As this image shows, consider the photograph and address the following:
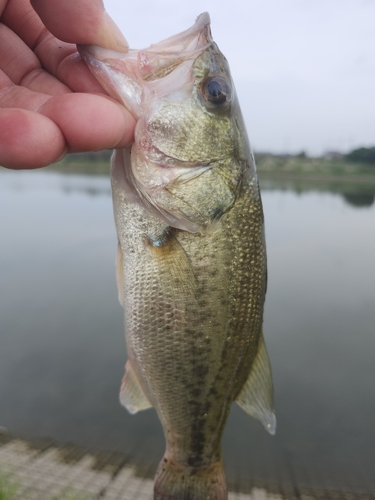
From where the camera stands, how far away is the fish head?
4.61ft

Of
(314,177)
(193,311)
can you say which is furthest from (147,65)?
(314,177)

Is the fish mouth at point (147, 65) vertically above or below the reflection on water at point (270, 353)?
above

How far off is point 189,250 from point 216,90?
2.14ft

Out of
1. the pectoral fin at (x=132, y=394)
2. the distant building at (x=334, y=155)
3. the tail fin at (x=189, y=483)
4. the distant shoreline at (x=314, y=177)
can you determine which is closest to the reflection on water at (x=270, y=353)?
the tail fin at (x=189, y=483)

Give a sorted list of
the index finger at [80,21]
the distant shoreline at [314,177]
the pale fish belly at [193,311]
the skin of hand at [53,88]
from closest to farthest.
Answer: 1. the skin of hand at [53,88]
2. the index finger at [80,21]
3. the pale fish belly at [193,311]
4. the distant shoreline at [314,177]

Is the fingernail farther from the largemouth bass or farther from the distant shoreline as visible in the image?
the distant shoreline

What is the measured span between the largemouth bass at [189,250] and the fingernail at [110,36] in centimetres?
3

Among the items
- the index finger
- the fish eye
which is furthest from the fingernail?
the fish eye

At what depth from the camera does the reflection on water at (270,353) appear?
466 cm

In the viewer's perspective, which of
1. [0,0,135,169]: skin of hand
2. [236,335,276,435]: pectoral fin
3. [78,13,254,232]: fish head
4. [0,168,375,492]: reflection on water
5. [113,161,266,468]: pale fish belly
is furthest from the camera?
[0,168,375,492]: reflection on water

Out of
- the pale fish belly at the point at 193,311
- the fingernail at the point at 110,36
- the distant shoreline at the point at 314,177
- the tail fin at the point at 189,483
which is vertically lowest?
the tail fin at the point at 189,483

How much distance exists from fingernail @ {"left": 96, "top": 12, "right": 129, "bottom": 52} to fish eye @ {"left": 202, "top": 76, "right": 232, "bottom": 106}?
13.3 inches

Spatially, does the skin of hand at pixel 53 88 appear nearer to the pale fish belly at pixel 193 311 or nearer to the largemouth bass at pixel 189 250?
the largemouth bass at pixel 189 250

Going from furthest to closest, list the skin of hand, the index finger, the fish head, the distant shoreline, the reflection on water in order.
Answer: the distant shoreline < the reflection on water < the fish head < the index finger < the skin of hand
